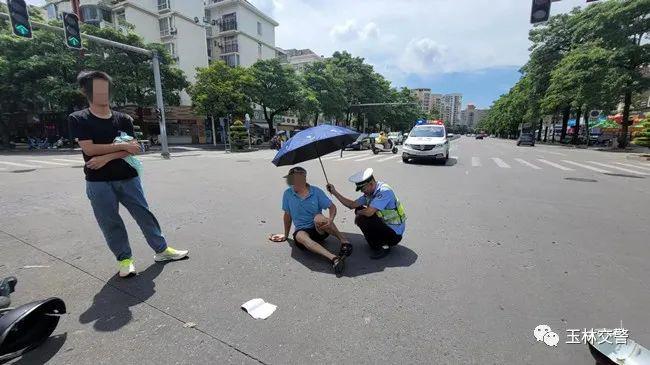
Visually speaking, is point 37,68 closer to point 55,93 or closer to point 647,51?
point 55,93

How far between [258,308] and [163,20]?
44439mm

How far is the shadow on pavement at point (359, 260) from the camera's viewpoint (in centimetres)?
354

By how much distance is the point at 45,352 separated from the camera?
2.23 meters

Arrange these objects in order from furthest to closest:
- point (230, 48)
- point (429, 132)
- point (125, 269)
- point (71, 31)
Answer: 1. point (230, 48)
2. point (429, 132)
3. point (71, 31)
4. point (125, 269)

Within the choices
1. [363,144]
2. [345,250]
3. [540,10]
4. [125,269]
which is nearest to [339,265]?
[345,250]

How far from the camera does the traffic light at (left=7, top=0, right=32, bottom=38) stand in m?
9.36

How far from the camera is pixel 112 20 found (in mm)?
35406

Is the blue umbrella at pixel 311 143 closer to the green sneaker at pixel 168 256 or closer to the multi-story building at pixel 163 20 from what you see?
the green sneaker at pixel 168 256

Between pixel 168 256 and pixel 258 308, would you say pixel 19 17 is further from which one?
pixel 258 308

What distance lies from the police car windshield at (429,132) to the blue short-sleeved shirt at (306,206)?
41.4 ft

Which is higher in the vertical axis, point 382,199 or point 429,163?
point 382,199

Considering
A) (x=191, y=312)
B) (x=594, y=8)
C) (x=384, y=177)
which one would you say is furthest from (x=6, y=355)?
(x=594, y=8)

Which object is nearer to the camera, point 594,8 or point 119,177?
point 119,177

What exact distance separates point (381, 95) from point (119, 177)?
5641cm
